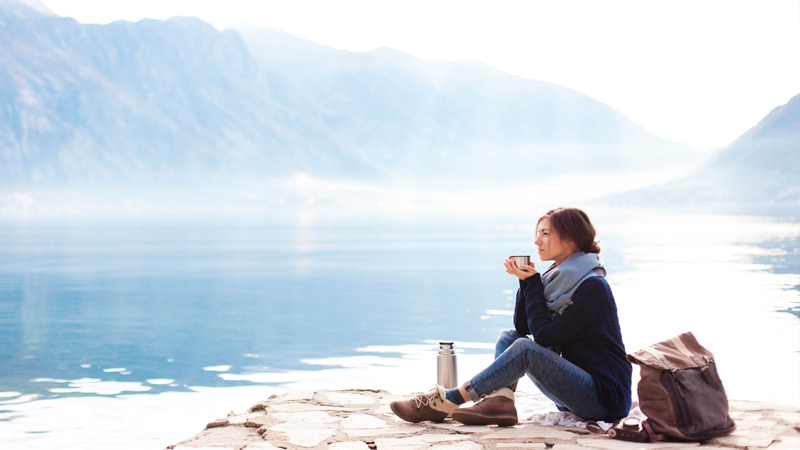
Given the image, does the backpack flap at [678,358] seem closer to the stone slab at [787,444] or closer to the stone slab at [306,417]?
the stone slab at [787,444]

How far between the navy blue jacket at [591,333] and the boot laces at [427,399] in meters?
0.61

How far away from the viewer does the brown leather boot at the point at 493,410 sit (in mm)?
3740

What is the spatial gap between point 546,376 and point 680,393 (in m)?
0.60

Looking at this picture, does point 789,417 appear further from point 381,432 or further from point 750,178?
point 750,178

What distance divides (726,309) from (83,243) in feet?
98.5

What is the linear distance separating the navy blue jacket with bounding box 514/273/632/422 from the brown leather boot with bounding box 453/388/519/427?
1.17ft

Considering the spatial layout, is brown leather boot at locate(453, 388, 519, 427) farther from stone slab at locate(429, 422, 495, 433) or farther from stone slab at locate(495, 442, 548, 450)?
stone slab at locate(495, 442, 548, 450)

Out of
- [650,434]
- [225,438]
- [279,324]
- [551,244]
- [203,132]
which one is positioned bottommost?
[279,324]

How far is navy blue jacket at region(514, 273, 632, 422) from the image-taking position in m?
3.50

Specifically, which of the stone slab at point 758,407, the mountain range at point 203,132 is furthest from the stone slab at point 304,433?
the mountain range at point 203,132

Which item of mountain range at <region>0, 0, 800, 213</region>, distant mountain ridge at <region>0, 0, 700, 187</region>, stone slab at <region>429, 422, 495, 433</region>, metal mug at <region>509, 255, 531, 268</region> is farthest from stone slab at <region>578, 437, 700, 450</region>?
distant mountain ridge at <region>0, 0, 700, 187</region>

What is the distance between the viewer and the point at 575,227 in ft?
12.0

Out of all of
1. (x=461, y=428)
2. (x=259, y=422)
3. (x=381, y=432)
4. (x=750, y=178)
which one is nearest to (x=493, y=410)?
(x=461, y=428)

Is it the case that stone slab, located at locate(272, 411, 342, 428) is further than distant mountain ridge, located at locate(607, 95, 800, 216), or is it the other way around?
distant mountain ridge, located at locate(607, 95, 800, 216)
